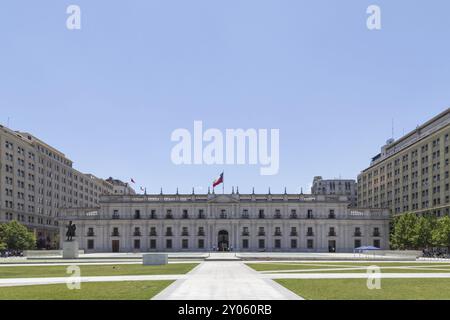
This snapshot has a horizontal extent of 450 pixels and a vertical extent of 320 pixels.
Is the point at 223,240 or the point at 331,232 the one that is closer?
the point at 331,232

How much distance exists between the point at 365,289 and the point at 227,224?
82926mm

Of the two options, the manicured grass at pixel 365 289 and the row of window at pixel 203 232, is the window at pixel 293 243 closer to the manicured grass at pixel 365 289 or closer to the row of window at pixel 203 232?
the row of window at pixel 203 232

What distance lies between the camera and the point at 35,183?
115125 mm

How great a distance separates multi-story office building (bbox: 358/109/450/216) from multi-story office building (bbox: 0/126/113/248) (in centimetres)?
7961

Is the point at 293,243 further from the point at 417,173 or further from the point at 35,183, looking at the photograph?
the point at 35,183

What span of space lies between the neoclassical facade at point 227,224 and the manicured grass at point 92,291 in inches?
3100

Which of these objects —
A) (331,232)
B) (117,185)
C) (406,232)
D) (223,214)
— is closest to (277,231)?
(331,232)

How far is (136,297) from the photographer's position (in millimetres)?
19734

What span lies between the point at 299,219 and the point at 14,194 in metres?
62.5

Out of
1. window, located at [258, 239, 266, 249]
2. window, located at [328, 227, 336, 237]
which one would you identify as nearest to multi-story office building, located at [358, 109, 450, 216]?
window, located at [328, 227, 336, 237]

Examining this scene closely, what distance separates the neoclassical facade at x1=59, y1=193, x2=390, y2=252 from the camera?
104 metres
